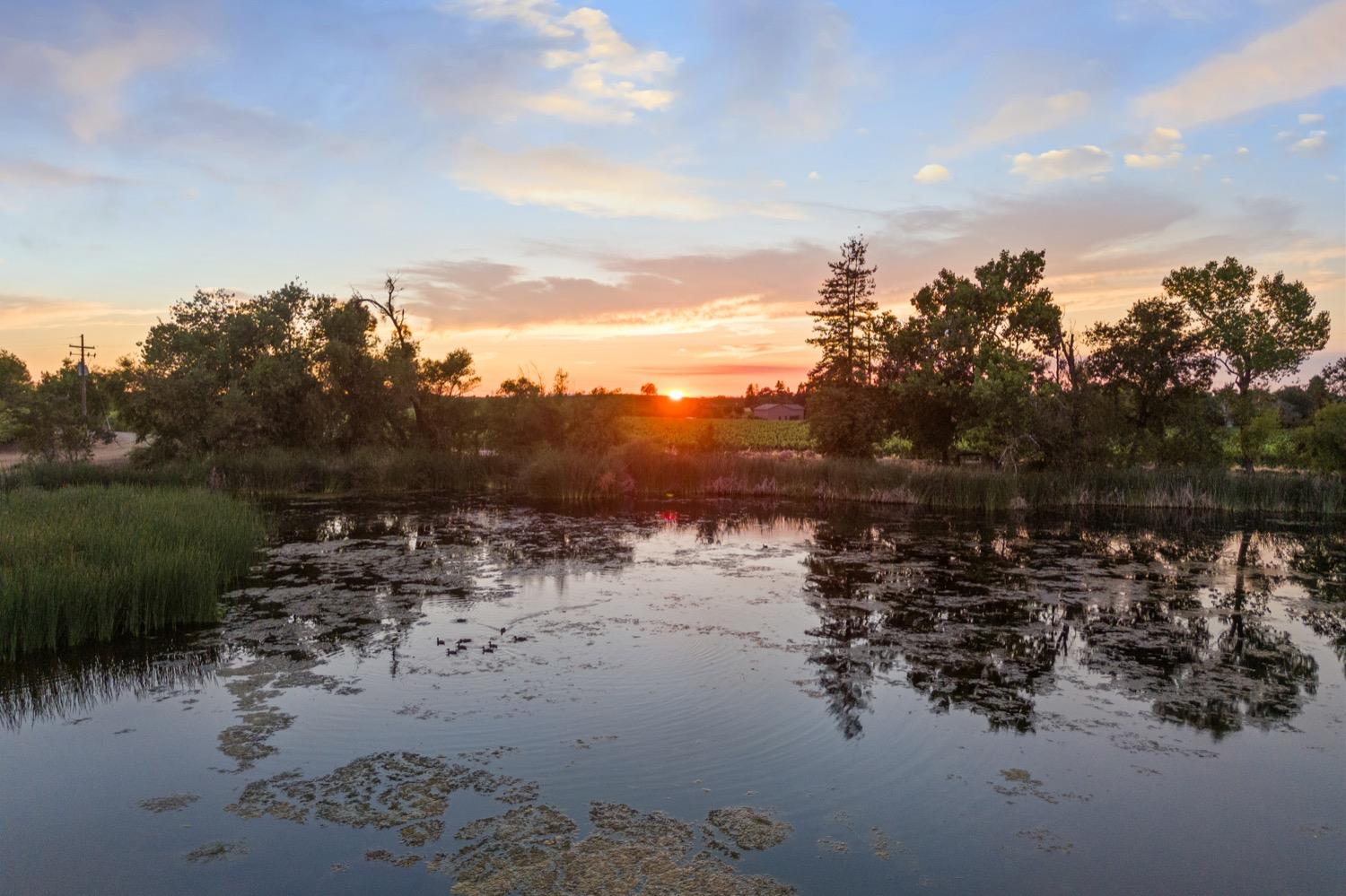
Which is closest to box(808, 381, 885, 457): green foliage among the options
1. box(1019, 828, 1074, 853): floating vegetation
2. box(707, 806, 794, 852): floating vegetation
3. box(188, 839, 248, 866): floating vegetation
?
box(1019, 828, 1074, 853): floating vegetation

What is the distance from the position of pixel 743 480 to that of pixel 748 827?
2272cm

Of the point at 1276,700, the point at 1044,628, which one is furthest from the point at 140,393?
the point at 1276,700

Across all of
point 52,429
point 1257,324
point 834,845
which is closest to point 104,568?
point 834,845

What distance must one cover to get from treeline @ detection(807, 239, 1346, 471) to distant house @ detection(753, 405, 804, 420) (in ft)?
219

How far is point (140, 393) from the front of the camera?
26.0 meters

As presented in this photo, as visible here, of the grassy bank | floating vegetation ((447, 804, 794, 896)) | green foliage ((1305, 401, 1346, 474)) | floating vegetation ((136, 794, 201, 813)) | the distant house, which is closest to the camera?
floating vegetation ((447, 804, 794, 896))

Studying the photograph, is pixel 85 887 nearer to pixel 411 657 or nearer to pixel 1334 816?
pixel 411 657

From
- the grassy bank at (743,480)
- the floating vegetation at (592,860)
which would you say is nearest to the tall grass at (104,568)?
the floating vegetation at (592,860)

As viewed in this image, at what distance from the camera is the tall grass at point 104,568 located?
343 inches

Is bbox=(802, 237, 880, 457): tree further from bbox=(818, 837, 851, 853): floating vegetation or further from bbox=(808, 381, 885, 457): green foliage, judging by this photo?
bbox=(818, 837, 851, 853): floating vegetation

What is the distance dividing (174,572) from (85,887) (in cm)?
636

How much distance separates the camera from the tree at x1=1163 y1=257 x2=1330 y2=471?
108 feet

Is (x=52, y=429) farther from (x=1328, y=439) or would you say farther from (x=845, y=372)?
(x=1328, y=439)

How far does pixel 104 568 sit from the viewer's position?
9.83 m
